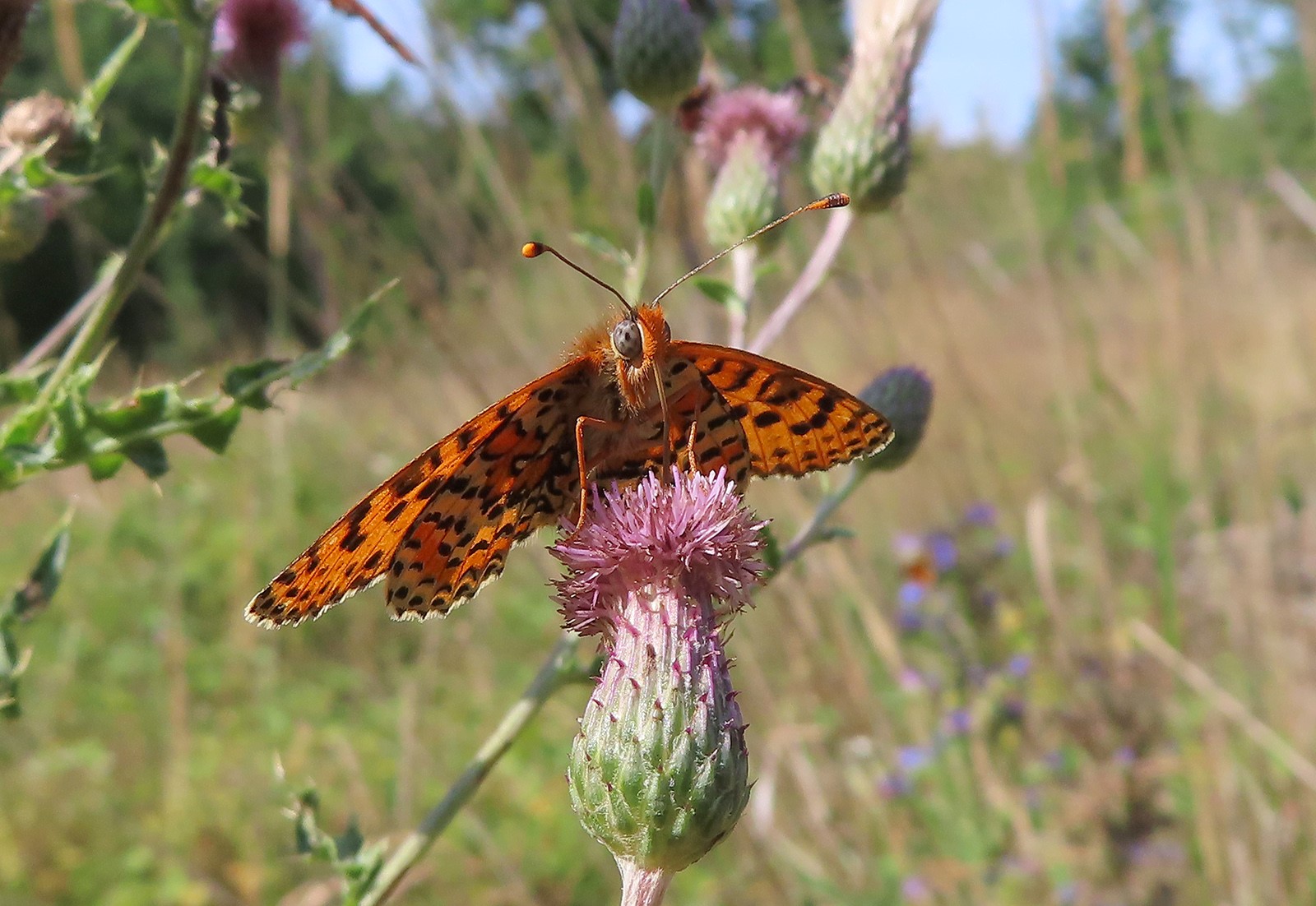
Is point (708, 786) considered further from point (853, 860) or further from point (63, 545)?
point (853, 860)

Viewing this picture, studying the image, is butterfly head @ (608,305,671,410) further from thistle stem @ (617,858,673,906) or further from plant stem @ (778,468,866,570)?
thistle stem @ (617,858,673,906)

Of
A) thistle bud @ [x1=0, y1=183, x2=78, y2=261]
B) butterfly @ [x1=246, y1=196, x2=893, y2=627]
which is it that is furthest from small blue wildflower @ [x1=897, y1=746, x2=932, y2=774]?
thistle bud @ [x1=0, y1=183, x2=78, y2=261]

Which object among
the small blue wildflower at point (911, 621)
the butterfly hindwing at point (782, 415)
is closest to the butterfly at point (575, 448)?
the butterfly hindwing at point (782, 415)

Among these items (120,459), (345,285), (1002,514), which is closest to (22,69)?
(345,285)

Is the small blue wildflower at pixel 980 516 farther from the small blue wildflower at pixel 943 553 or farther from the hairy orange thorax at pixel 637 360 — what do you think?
the hairy orange thorax at pixel 637 360

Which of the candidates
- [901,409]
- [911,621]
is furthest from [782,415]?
[911,621]
